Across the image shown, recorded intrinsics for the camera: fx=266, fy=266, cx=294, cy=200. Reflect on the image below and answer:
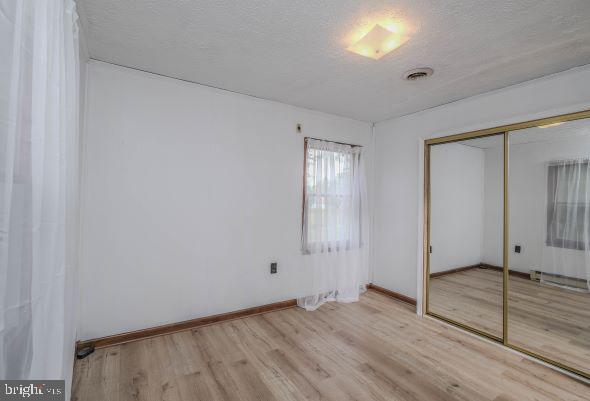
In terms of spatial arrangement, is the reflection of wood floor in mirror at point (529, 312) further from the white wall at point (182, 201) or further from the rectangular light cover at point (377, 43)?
the rectangular light cover at point (377, 43)

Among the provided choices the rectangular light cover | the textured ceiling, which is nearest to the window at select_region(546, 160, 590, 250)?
the textured ceiling

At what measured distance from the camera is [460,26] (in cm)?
170

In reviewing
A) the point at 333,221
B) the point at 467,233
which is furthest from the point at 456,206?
the point at 333,221

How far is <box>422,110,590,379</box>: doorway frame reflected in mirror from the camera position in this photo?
221 cm

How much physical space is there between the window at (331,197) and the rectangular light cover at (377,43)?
1445 millimetres

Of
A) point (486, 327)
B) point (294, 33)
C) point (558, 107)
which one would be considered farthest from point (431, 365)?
point (294, 33)

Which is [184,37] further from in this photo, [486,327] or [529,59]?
[486,327]

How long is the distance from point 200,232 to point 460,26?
2.66 m

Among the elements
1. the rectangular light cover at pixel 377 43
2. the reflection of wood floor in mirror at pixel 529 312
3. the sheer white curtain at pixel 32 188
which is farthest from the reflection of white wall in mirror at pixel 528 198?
the sheer white curtain at pixel 32 188

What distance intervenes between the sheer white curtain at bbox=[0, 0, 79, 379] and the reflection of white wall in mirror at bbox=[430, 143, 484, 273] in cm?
335

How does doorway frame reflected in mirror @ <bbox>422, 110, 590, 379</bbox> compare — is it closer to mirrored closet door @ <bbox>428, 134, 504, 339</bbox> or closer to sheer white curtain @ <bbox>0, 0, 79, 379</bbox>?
mirrored closet door @ <bbox>428, 134, 504, 339</bbox>

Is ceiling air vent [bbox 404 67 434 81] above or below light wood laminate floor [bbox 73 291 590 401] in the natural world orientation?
above

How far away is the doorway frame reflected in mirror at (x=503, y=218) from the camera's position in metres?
2.21

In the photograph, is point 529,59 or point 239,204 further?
point 239,204
